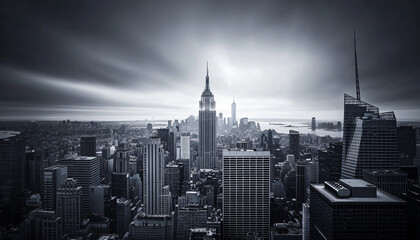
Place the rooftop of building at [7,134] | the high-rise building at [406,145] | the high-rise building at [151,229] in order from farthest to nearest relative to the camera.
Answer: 1. the high-rise building at [151,229]
2. the high-rise building at [406,145]
3. the rooftop of building at [7,134]

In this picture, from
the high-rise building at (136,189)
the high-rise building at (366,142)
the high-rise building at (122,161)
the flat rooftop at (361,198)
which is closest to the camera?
the flat rooftop at (361,198)

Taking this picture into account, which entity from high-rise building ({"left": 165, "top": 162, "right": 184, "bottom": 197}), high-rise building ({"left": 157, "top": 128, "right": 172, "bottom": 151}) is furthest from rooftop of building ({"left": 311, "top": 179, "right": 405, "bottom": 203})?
high-rise building ({"left": 165, "top": 162, "right": 184, "bottom": 197})

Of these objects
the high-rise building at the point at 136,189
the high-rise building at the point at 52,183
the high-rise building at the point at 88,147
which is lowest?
the high-rise building at the point at 136,189

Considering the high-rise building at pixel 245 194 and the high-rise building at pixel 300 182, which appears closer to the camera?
the high-rise building at pixel 245 194

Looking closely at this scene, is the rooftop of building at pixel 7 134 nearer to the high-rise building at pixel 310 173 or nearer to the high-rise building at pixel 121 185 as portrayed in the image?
the high-rise building at pixel 121 185

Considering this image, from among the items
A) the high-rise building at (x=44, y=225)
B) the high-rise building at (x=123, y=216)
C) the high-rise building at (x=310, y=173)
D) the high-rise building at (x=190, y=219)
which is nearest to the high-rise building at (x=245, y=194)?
the high-rise building at (x=190, y=219)

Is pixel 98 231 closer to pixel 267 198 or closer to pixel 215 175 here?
pixel 267 198

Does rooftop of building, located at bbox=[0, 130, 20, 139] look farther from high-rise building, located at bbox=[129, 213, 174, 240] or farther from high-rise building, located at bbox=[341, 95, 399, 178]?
high-rise building, located at bbox=[341, 95, 399, 178]
